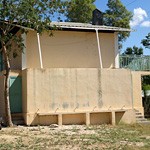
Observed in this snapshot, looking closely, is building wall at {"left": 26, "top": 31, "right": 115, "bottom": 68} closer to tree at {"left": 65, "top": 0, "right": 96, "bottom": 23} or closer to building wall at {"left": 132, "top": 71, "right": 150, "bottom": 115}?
building wall at {"left": 132, "top": 71, "right": 150, "bottom": 115}

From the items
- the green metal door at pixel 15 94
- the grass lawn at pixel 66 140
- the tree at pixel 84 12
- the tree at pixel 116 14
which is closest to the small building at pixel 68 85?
the green metal door at pixel 15 94

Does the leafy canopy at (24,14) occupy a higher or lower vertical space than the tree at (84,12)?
lower

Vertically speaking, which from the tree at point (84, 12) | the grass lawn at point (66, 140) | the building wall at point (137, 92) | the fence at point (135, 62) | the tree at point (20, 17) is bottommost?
the grass lawn at point (66, 140)

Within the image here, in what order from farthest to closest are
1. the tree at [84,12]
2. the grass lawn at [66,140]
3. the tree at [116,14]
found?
the tree at [116,14] → the tree at [84,12] → the grass lawn at [66,140]

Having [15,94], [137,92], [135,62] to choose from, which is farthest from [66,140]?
[135,62]

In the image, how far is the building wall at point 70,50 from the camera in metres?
18.2

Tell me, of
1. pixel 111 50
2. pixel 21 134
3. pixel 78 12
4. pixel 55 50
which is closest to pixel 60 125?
pixel 21 134

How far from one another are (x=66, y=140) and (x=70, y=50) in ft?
27.7

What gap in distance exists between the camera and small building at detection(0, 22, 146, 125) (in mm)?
16078

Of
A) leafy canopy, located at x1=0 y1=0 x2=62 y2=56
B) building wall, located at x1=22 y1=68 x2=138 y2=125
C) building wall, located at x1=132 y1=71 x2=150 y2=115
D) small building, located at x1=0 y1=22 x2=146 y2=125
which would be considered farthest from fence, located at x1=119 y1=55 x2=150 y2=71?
leafy canopy, located at x1=0 y1=0 x2=62 y2=56

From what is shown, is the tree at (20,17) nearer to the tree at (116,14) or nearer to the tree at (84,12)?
the tree at (84,12)

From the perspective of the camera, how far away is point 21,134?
42.6ft

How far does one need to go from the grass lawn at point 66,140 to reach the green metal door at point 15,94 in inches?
72.8

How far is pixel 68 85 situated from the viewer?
1652 centimetres
